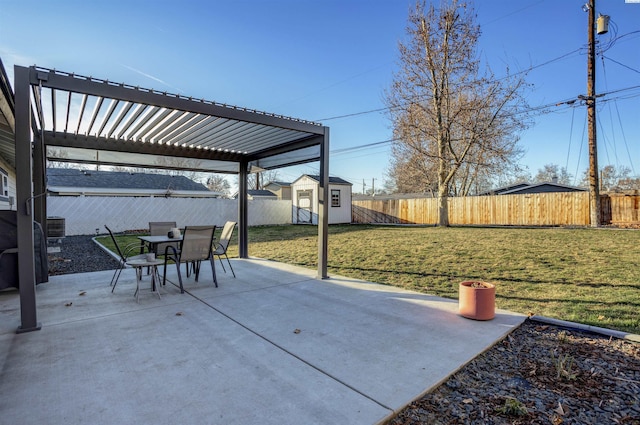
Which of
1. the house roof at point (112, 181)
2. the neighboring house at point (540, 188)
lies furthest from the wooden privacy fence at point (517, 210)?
the house roof at point (112, 181)

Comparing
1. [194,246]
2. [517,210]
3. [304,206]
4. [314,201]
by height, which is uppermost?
[314,201]

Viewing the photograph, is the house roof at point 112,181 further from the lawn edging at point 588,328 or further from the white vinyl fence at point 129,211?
the lawn edging at point 588,328

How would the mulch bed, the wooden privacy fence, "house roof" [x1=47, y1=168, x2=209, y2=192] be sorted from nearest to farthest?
the mulch bed → the wooden privacy fence → "house roof" [x1=47, y1=168, x2=209, y2=192]

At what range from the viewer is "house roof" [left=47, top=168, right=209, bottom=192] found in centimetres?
1686

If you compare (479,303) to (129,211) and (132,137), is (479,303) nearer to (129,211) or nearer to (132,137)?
(132,137)

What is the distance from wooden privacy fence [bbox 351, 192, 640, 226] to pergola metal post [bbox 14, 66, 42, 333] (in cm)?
1599

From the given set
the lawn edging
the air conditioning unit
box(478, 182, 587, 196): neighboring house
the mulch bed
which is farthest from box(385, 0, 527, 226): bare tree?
the air conditioning unit

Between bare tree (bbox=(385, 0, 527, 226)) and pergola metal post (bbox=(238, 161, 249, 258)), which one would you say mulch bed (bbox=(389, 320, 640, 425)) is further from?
bare tree (bbox=(385, 0, 527, 226))

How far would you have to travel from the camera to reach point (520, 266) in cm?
601

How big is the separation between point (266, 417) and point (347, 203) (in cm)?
1795

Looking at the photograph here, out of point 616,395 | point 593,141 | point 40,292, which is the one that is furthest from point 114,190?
point 593,141

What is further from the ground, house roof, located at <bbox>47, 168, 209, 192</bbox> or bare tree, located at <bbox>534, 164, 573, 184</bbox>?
bare tree, located at <bbox>534, 164, 573, 184</bbox>

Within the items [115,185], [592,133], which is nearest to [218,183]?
[115,185]

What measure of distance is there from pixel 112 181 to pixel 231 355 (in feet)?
64.6
